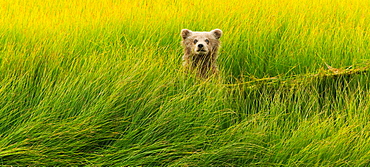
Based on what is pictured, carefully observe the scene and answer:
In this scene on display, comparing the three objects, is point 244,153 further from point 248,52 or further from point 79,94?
point 248,52

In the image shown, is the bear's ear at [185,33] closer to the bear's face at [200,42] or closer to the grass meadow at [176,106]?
the bear's face at [200,42]

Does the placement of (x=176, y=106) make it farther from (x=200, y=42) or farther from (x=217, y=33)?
(x=217, y=33)

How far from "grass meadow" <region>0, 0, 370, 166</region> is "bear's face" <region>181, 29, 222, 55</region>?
0.12 m

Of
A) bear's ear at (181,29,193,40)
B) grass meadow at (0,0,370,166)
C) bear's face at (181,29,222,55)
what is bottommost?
grass meadow at (0,0,370,166)

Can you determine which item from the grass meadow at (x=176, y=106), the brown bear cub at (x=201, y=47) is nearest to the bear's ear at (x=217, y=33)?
the brown bear cub at (x=201, y=47)

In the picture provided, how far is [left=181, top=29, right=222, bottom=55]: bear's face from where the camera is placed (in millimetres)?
4145

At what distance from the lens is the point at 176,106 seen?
2857 mm

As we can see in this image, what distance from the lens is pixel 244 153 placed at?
8.48 ft

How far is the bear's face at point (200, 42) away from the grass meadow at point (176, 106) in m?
0.12

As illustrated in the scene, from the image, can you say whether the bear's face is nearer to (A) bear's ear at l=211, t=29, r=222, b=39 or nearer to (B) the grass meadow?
(A) bear's ear at l=211, t=29, r=222, b=39

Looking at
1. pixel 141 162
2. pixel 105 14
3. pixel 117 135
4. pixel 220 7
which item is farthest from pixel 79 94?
pixel 220 7

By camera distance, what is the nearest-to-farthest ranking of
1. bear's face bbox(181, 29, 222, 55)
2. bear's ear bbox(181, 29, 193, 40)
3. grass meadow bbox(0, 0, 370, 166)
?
grass meadow bbox(0, 0, 370, 166) < bear's face bbox(181, 29, 222, 55) < bear's ear bbox(181, 29, 193, 40)

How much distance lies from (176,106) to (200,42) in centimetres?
145

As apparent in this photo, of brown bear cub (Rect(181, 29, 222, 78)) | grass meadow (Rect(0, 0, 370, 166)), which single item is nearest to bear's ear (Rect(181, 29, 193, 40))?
brown bear cub (Rect(181, 29, 222, 78))
